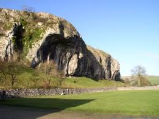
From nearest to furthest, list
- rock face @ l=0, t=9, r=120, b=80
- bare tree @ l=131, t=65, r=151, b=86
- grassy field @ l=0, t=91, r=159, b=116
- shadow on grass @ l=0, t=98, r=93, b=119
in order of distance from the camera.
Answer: shadow on grass @ l=0, t=98, r=93, b=119 < grassy field @ l=0, t=91, r=159, b=116 < rock face @ l=0, t=9, r=120, b=80 < bare tree @ l=131, t=65, r=151, b=86

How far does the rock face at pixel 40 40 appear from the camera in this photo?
98.4m

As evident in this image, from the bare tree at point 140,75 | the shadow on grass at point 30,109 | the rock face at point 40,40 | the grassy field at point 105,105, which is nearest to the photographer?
the shadow on grass at point 30,109

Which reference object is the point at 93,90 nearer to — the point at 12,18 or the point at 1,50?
the point at 1,50

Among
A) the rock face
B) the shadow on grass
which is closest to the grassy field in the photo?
the shadow on grass

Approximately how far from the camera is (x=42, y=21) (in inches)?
4518

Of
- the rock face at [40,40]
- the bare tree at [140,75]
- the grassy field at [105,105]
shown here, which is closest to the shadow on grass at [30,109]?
the grassy field at [105,105]

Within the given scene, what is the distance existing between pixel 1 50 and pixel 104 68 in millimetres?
94577

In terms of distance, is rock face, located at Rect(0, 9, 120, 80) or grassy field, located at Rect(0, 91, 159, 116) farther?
rock face, located at Rect(0, 9, 120, 80)

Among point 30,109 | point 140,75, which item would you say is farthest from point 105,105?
point 140,75

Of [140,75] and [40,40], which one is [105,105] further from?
[140,75]

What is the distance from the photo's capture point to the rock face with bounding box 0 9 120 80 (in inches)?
3875

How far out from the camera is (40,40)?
4168 inches

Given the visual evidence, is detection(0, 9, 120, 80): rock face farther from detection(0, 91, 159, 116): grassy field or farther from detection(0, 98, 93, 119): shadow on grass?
detection(0, 98, 93, 119): shadow on grass

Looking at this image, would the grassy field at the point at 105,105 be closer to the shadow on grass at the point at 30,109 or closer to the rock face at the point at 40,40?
the shadow on grass at the point at 30,109
